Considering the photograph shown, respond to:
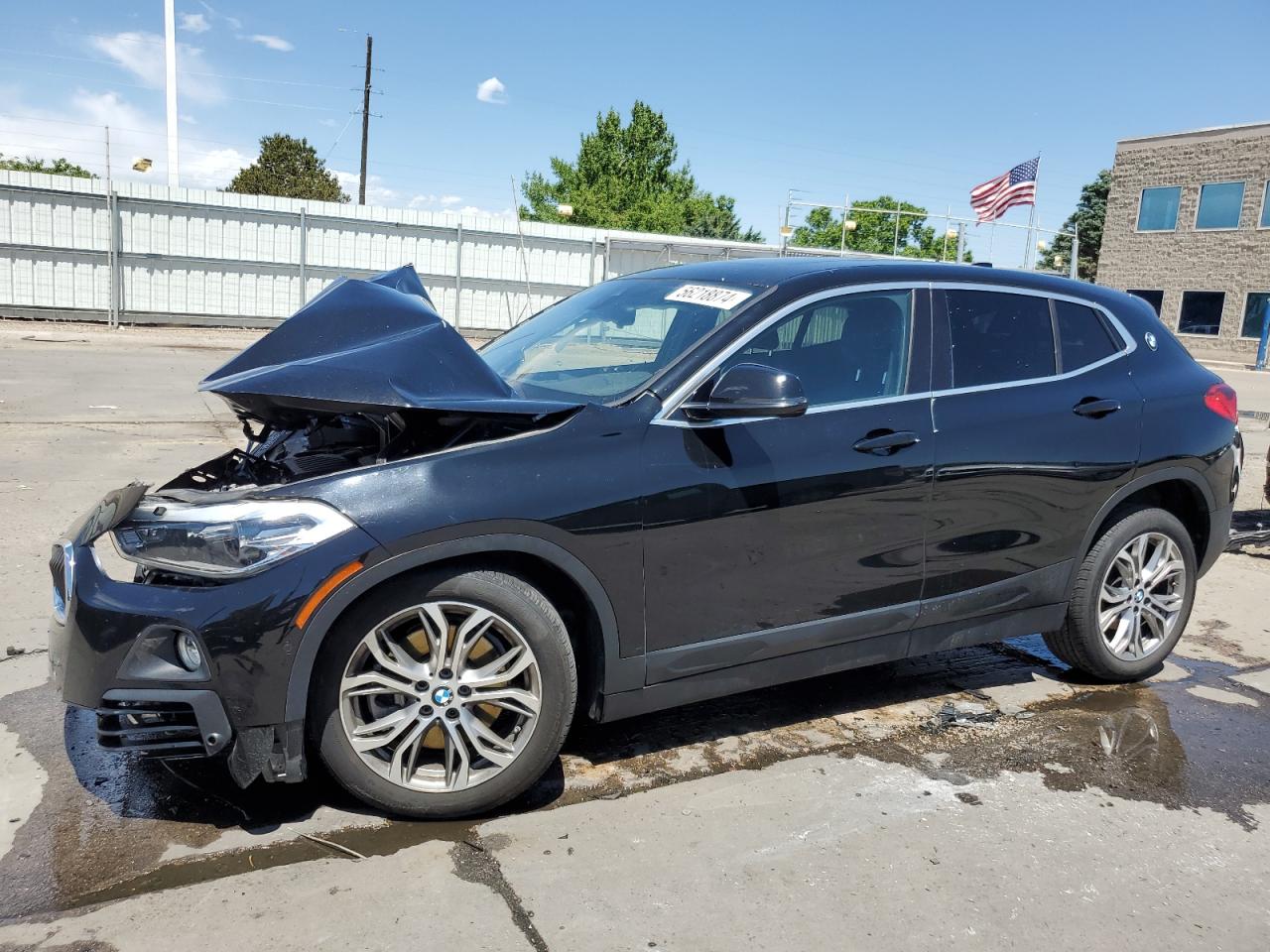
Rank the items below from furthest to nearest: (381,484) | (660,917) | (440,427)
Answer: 1. (440,427)
2. (381,484)
3. (660,917)

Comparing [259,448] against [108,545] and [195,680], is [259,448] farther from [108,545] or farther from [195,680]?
[195,680]

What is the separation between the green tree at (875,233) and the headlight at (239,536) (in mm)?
84071

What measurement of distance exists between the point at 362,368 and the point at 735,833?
1850mm

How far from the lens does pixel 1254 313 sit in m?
36.5

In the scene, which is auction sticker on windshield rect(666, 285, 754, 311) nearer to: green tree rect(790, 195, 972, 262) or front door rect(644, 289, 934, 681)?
front door rect(644, 289, 934, 681)

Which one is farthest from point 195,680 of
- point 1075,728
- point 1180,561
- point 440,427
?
point 1180,561

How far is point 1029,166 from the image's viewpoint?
2903 centimetres

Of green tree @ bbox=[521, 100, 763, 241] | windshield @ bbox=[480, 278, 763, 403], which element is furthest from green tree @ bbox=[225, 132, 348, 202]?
windshield @ bbox=[480, 278, 763, 403]

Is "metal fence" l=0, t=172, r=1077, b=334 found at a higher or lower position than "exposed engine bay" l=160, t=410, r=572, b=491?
higher

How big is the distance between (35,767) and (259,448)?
4.23 ft

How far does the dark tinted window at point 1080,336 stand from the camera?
14.3 feet

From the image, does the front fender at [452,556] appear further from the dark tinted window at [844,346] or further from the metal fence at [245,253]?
the metal fence at [245,253]

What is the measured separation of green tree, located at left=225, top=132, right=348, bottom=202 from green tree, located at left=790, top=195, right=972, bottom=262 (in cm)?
3951

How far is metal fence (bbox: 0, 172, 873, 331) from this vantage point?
2209cm
